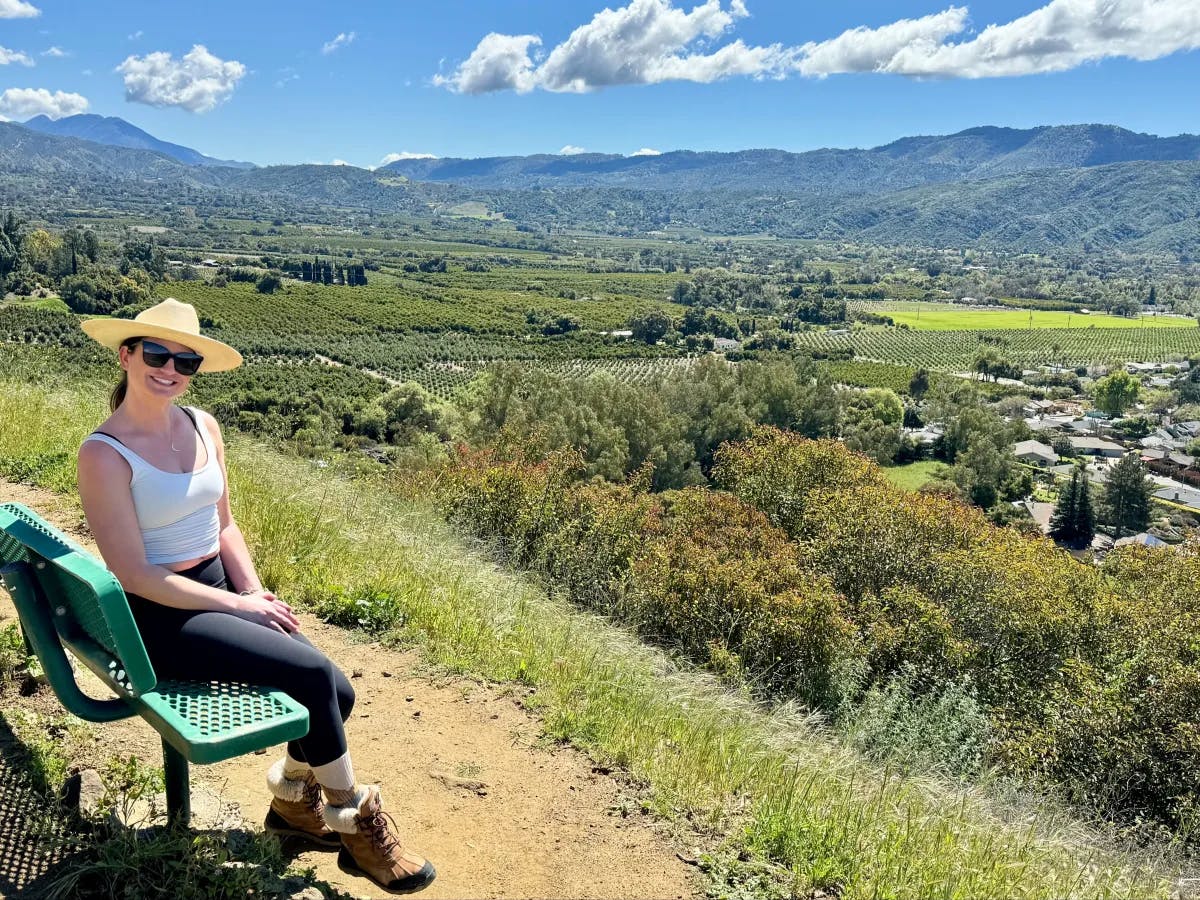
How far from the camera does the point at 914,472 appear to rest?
50.6 meters

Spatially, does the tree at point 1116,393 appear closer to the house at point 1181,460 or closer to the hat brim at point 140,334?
the house at point 1181,460

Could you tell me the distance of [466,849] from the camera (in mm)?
2871

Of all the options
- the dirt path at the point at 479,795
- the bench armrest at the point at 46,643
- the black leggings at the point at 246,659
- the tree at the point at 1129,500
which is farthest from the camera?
the tree at the point at 1129,500

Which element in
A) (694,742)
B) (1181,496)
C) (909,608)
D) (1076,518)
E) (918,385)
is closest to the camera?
(694,742)

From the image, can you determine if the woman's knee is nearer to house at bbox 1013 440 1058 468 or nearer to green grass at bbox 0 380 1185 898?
green grass at bbox 0 380 1185 898

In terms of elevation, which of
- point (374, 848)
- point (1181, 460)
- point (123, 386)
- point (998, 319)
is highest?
point (123, 386)

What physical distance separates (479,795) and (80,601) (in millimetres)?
1636

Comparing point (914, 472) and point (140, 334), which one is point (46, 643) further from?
point (914, 472)

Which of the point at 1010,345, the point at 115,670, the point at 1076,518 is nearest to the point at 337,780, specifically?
the point at 115,670

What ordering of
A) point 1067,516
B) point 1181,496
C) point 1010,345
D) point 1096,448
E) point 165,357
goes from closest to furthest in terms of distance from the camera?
1. point 165,357
2. point 1067,516
3. point 1181,496
4. point 1096,448
5. point 1010,345

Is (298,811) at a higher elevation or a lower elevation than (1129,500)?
higher

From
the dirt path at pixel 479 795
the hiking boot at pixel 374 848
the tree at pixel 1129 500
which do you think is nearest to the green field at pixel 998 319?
the tree at pixel 1129 500

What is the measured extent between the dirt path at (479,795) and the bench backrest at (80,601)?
811mm

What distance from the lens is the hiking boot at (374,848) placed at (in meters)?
2.51
